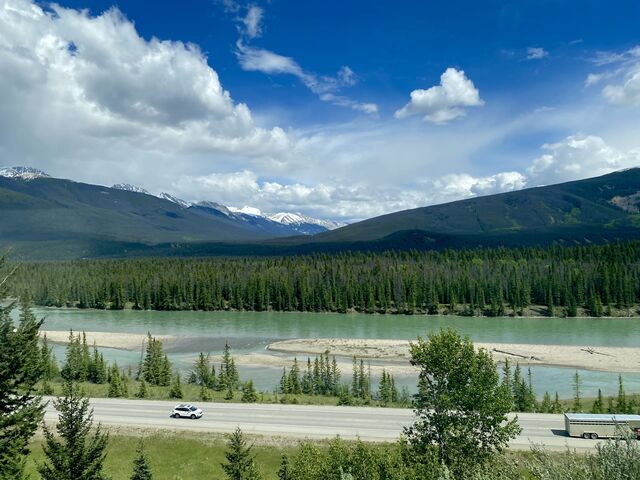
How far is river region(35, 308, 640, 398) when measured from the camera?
75.1 meters

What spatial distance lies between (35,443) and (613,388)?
67.8m

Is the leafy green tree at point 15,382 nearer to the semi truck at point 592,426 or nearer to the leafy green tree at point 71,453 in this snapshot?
the leafy green tree at point 71,453

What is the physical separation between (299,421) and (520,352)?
191 feet

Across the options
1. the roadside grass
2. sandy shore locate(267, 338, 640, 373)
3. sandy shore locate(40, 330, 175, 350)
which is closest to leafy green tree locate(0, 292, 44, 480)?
the roadside grass

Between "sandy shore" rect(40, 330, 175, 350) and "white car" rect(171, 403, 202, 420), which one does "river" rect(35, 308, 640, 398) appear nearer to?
"sandy shore" rect(40, 330, 175, 350)

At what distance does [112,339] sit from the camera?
108 m

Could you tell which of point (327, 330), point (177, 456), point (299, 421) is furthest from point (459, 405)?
point (327, 330)

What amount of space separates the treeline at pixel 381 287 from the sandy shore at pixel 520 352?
174 feet

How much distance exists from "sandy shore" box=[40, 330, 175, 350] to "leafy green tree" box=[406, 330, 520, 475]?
270ft

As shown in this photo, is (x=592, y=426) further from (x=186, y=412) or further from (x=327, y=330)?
(x=327, y=330)

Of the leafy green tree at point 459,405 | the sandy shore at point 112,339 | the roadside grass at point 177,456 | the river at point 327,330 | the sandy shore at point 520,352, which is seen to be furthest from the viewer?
the sandy shore at point 112,339

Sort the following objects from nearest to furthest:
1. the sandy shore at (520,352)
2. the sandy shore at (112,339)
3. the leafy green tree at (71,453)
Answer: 1. the leafy green tree at (71,453)
2. the sandy shore at (520,352)
3. the sandy shore at (112,339)

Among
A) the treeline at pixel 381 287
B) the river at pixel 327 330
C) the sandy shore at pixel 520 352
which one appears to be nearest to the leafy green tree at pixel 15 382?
the river at pixel 327 330

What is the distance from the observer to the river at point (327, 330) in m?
75.1
